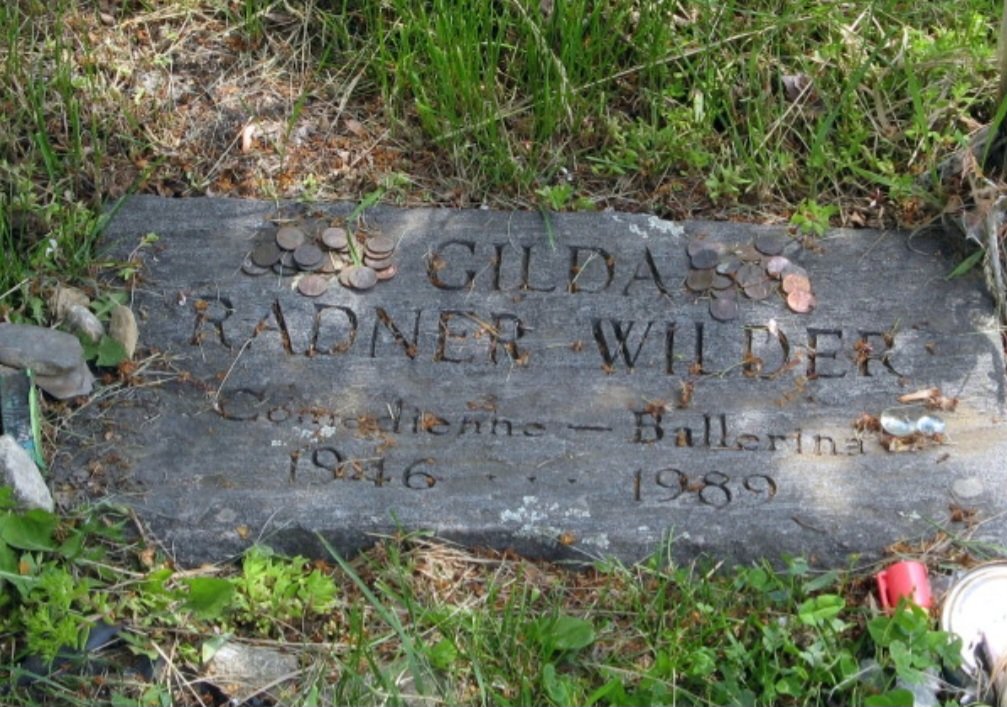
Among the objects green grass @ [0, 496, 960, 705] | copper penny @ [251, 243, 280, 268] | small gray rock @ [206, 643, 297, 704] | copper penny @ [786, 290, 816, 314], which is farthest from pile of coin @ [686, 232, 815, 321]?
small gray rock @ [206, 643, 297, 704]

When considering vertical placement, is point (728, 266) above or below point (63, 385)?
above

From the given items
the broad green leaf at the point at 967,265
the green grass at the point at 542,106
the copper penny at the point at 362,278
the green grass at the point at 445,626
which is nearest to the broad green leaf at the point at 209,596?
the green grass at the point at 445,626

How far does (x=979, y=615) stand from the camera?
108 inches

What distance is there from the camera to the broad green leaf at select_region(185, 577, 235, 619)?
2.77 metres

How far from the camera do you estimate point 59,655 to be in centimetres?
270

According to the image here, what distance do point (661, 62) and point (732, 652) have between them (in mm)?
1624

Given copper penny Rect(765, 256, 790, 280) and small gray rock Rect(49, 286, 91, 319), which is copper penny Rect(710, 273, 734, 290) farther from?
small gray rock Rect(49, 286, 91, 319)

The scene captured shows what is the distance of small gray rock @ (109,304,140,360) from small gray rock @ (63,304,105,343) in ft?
0.09

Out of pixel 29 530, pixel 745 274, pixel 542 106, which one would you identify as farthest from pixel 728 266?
pixel 29 530

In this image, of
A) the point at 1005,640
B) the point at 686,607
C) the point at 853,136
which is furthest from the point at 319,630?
the point at 853,136

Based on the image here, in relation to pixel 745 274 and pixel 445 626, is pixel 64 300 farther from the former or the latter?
pixel 745 274

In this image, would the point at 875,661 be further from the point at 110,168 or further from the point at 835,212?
the point at 110,168

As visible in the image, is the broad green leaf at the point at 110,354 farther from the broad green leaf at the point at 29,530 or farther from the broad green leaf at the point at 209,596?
the broad green leaf at the point at 209,596

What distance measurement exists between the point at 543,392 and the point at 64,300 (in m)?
1.12
